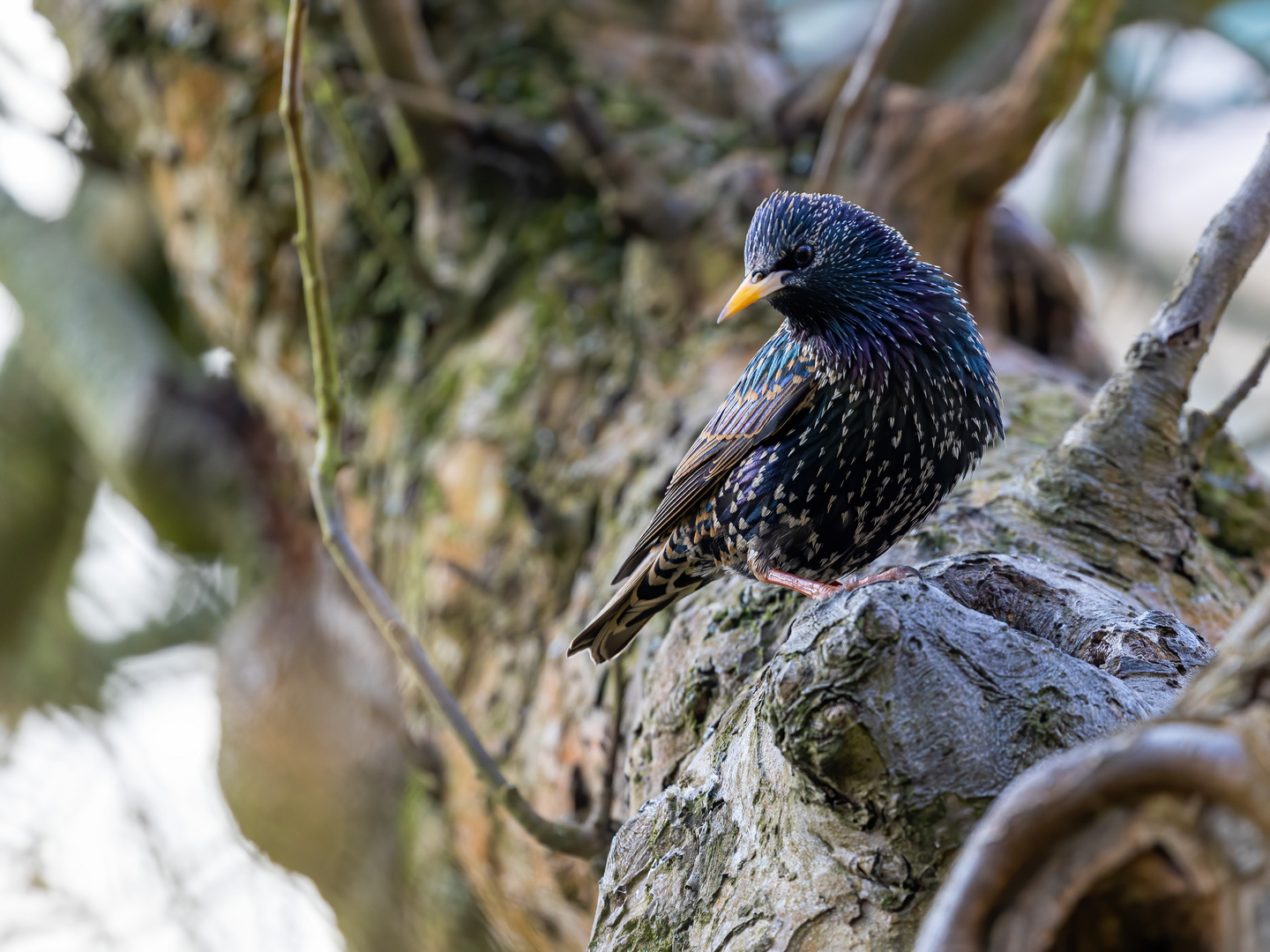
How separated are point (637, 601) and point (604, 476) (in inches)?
24.7

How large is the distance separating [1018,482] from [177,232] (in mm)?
3677

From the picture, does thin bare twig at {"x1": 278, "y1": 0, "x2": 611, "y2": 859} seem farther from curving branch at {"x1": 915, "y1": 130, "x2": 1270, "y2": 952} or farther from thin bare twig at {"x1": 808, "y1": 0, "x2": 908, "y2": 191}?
thin bare twig at {"x1": 808, "y1": 0, "x2": 908, "y2": 191}

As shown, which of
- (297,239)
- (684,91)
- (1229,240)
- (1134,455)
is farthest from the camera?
(684,91)

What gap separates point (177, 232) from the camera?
446cm

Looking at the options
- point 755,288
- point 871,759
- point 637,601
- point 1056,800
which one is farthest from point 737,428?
point 1056,800

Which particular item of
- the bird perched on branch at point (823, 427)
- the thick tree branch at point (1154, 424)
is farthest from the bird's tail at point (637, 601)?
the thick tree branch at point (1154, 424)

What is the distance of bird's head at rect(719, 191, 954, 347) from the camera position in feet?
8.11

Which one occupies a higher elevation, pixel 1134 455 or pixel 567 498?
pixel 1134 455

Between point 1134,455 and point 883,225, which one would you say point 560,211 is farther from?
point 1134,455

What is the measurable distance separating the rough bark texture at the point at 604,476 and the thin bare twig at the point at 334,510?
8.6 inches

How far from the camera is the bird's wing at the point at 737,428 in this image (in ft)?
8.09

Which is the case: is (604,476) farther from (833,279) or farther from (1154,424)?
(1154,424)

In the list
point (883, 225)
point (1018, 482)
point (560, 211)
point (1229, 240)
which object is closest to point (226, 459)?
point (560, 211)

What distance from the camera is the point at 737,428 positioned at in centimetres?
253
